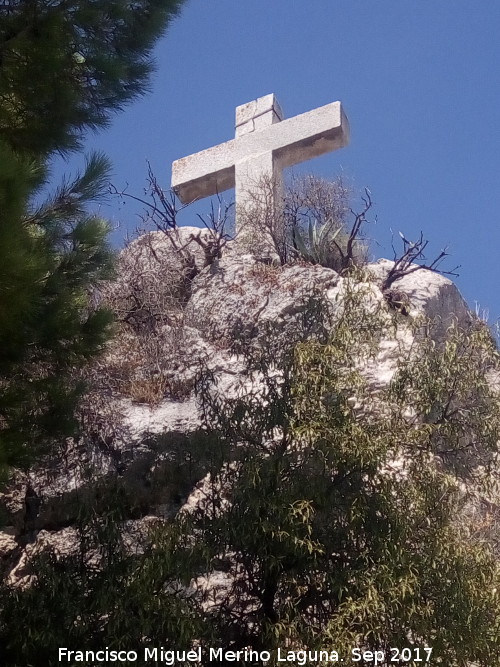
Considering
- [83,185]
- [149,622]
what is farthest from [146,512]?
[83,185]

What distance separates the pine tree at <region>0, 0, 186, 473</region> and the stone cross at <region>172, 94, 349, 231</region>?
367 centimetres

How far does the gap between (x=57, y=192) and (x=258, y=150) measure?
203 inches

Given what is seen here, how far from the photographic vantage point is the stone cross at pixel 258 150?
33.7ft

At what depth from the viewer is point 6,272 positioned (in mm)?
4281

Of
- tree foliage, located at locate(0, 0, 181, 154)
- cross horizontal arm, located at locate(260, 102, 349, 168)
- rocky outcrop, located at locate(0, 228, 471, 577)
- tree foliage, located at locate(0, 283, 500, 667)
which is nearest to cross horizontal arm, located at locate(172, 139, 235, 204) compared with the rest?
cross horizontal arm, located at locate(260, 102, 349, 168)

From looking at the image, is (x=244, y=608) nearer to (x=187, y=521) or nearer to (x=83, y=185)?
(x=187, y=521)

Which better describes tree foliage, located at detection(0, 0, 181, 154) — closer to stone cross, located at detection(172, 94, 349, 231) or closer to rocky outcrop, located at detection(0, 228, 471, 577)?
rocky outcrop, located at detection(0, 228, 471, 577)

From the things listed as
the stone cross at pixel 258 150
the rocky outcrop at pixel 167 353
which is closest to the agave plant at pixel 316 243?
the rocky outcrop at pixel 167 353

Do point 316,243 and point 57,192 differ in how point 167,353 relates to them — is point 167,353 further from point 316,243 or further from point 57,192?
point 316,243

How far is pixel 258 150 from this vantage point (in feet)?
34.7

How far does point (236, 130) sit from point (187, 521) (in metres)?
6.96

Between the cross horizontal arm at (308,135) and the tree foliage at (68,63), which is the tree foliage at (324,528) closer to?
the tree foliage at (68,63)

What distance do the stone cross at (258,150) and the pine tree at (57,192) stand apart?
367cm

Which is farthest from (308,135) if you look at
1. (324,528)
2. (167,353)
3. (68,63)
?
(324,528)
